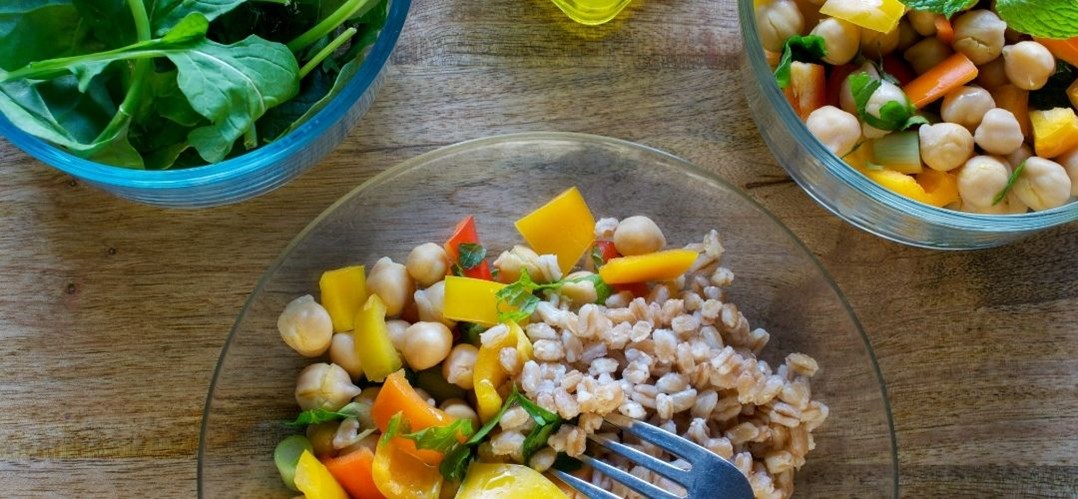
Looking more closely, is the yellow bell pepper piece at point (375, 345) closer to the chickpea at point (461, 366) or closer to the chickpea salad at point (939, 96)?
the chickpea at point (461, 366)

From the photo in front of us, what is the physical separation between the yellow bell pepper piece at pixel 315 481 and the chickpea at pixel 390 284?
0.23 metres

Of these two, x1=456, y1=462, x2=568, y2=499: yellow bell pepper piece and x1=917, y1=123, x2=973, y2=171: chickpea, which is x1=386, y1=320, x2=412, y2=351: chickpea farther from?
x1=917, y1=123, x2=973, y2=171: chickpea

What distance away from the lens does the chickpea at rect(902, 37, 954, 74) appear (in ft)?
4.46

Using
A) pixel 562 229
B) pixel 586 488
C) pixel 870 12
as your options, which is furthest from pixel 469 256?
pixel 870 12

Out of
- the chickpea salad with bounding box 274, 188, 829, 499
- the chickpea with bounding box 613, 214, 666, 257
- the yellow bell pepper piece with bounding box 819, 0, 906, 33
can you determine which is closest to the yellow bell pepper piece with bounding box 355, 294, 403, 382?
the chickpea salad with bounding box 274, 188, 829, 499

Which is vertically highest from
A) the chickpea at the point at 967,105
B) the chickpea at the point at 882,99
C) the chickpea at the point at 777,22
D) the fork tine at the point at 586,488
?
the chickpea at the point at 777,22

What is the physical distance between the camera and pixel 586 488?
4.11 feet

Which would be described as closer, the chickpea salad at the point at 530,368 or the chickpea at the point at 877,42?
the chickpea salad at the point at 530,368

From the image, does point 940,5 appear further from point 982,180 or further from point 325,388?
point 325,388

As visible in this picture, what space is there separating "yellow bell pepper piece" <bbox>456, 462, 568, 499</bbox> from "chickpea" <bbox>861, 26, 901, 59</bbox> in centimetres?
73

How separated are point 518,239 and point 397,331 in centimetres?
22

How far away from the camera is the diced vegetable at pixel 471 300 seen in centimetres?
132

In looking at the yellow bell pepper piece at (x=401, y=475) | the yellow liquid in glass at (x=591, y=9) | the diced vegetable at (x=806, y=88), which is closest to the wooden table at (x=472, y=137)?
the yellow liquid in glass at (x=591, y=9)

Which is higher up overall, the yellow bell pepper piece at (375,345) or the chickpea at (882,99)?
the chickpea at (882,99)
